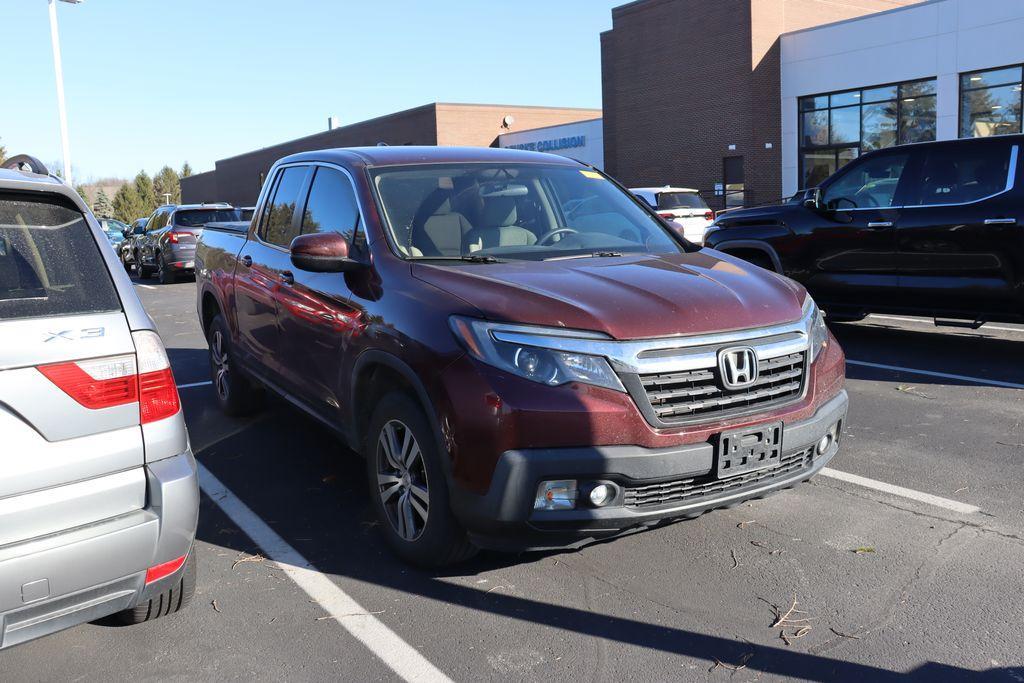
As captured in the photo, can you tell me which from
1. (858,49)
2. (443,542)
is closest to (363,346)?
(443,542)

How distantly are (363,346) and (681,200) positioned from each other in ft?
51.7

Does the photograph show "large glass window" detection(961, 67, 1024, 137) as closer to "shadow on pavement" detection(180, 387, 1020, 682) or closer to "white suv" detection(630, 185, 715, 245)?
"white suv" detection(630, 185, 715, 245)

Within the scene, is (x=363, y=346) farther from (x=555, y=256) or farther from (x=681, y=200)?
(x=681, y=200)

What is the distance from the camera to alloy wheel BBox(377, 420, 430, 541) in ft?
12.6

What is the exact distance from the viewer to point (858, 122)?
96.3 ft

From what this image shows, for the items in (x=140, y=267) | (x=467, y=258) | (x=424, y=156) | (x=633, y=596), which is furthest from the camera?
(x=140, y=267)

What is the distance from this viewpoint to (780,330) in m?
3.83

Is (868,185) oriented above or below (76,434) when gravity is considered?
above

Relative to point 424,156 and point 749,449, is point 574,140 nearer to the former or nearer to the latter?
point 424,156

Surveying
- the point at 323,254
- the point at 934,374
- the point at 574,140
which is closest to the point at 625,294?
Result: the point at 323,254

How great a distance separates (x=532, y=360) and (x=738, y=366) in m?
0.84

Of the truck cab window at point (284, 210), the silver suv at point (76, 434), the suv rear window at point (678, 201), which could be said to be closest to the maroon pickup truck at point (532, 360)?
the truck cab window at point (284, 210)

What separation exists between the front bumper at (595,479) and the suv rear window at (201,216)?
20.1 m

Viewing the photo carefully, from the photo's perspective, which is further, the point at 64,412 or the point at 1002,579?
the point at 1002,579
